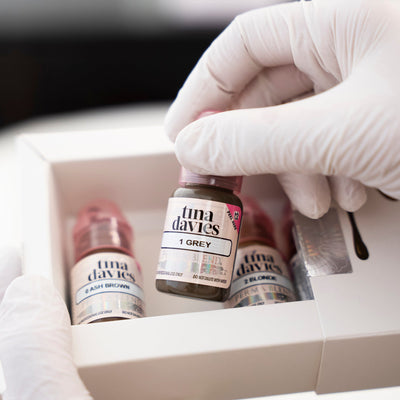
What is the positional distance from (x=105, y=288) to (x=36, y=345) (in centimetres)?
15

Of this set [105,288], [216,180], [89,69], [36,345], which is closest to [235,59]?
[216,180]

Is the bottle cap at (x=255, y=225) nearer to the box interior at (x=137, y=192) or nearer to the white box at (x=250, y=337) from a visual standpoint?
the box interior at (x=137, y=192)

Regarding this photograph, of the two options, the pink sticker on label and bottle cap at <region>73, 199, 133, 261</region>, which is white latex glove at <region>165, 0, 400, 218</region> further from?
bottle cap at <region>73, 199, 133, 261</region>

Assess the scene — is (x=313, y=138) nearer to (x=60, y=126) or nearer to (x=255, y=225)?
(x=255, y=225)

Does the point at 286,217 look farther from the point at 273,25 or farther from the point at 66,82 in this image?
the point at 66,82

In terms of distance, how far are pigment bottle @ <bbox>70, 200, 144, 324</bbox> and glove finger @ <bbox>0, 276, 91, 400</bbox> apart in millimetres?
59

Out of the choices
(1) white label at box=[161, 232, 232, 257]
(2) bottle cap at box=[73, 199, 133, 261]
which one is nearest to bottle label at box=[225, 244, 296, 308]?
(1) white label at box=[161, 232, 232, 257]

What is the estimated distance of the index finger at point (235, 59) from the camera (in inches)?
31.9

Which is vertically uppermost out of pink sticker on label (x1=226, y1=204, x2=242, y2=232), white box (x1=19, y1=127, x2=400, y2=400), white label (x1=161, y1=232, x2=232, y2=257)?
pink sticker on label (x1=226, y1=204, x2=242, y2=232)

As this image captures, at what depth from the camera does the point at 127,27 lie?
1.88m

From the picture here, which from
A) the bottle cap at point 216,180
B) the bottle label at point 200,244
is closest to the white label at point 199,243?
the bottle label at point 200,244

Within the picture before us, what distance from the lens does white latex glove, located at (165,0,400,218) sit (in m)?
0.67

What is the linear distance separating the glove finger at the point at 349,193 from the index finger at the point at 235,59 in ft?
0.77

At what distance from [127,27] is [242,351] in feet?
5.03
